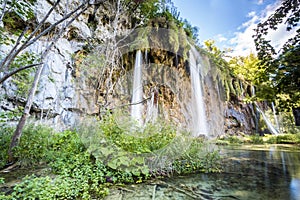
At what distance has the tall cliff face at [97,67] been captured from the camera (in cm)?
608

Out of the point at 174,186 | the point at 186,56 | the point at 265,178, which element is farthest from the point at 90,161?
the point at 186,56

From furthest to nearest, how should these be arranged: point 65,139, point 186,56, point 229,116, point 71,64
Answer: point 229,116 < point 186,56 < point 71,64 < point 65,139

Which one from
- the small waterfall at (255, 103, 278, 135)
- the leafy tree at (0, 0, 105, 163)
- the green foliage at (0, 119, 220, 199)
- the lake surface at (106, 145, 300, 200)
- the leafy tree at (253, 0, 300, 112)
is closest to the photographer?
the leafy tree at (0, 0, 105, 163)

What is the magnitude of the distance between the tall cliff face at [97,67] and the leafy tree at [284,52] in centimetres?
354

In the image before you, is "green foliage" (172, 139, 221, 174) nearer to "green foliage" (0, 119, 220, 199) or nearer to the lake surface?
"green foliage" (0, 119, 220, 199)

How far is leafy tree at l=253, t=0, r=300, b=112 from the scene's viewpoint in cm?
276

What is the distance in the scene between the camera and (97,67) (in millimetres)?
6871

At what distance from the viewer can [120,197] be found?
6.86 feet

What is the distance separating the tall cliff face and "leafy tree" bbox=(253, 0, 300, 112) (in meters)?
3.54

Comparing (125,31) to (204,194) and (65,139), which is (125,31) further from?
(204,194)

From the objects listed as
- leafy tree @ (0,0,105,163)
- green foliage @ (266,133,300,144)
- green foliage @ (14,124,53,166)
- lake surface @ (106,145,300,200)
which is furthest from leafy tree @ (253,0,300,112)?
green foliage @ (266,133,300,144)

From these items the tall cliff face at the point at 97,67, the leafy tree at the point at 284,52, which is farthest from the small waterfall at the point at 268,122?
the leafy tree at the point at 284,52

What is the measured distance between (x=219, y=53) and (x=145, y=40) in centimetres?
1347

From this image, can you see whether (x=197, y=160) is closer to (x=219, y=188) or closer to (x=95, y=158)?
(x=219, y=188)
